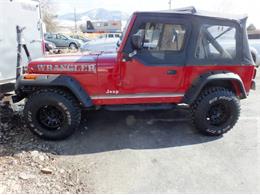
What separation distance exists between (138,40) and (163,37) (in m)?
0.45

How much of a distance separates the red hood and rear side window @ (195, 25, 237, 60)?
146 centimetres

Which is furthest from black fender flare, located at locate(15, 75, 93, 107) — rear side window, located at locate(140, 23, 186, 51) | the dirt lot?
rear side window, located at locate(140, 23, 186, 51)

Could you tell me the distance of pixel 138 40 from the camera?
379cm

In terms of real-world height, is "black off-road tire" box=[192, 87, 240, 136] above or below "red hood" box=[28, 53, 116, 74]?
below

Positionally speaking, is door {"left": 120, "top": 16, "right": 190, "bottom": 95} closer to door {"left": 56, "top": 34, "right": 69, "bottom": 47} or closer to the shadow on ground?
the shadow on ground

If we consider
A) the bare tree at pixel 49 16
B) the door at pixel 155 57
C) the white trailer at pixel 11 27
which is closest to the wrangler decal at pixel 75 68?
the door at pixel 155 57

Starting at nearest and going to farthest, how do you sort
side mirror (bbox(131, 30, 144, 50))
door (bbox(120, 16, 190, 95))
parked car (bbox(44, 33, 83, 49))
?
side mirror (bbox(131, 30, 144, 50)) → door (bbox(120, 16, 190, 95)) → parked car (bbox(44, 33, 83, 49))

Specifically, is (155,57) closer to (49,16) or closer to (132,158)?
(132,158)

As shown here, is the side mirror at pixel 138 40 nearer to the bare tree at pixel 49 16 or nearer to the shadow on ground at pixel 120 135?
the shadow on ground at pixel 120 135

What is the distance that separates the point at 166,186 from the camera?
303 cm

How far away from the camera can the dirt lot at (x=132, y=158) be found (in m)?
3.02

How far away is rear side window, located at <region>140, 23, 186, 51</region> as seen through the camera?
→ 3943mm

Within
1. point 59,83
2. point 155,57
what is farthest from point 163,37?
point 59,83

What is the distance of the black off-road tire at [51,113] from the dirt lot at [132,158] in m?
0.17
